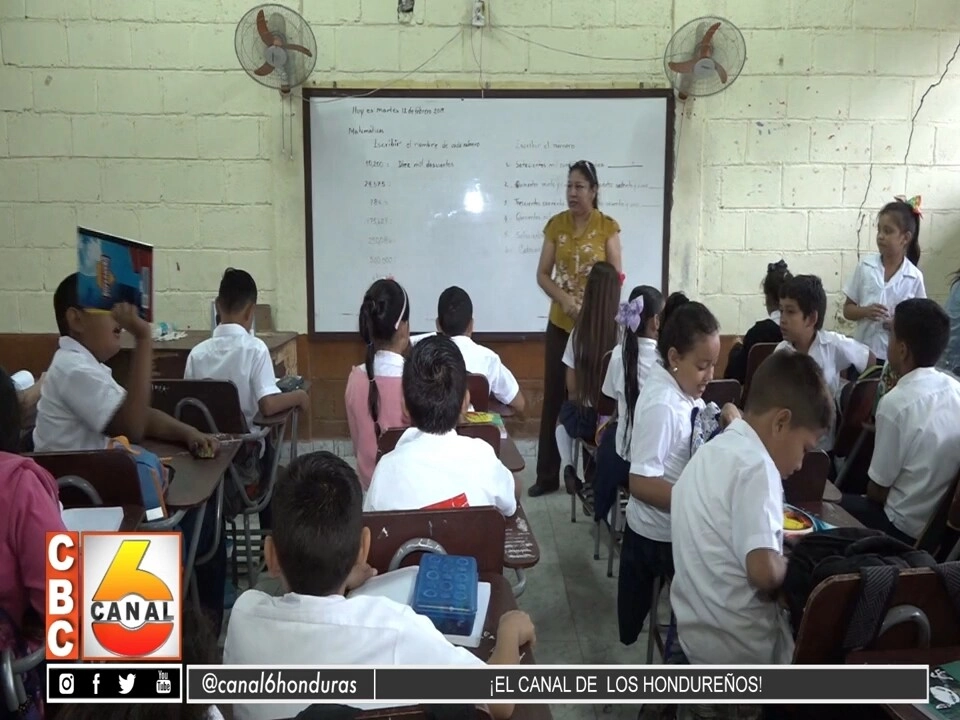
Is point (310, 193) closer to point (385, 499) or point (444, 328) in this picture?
point (444, 328)

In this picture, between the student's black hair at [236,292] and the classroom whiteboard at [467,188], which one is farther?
the classroom whiteboard at [467,188]

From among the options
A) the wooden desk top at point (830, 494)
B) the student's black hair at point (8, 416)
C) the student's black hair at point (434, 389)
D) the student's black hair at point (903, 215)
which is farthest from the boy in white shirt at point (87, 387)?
the student's black hair at point (903, 215)

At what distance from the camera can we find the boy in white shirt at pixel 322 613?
1081 mm

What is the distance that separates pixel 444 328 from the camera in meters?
3.08

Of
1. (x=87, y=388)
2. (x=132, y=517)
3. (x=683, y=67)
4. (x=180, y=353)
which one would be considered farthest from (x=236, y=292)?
(x=683, y=67)

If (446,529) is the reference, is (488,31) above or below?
above

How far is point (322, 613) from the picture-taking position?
43.0 inches

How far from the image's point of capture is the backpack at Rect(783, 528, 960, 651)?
1.29m

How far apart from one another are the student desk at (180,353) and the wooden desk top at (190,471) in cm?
136

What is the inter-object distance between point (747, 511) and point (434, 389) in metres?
0.72

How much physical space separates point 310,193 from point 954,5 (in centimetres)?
360

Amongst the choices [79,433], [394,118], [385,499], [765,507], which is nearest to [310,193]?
[394,118]

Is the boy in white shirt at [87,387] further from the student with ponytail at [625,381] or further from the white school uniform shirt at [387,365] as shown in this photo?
the student with ponytail at [625,381]

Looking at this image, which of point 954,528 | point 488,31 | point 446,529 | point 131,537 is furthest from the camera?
point 488,31
